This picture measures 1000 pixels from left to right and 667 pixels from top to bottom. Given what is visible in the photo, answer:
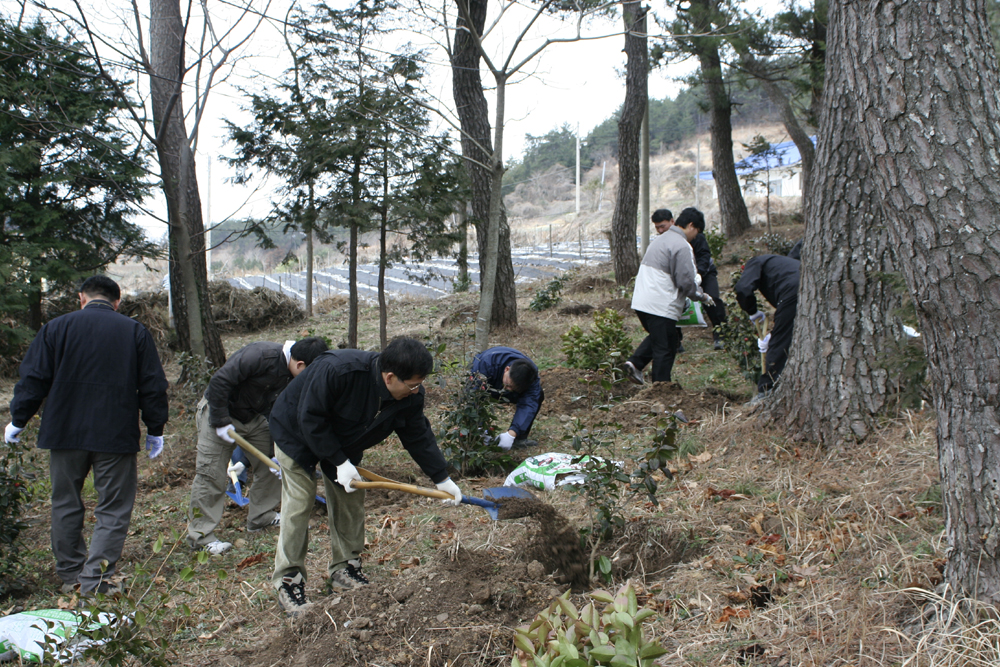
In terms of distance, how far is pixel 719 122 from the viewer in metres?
13.7

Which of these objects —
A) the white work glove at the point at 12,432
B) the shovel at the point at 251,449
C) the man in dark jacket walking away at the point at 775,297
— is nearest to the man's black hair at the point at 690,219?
the man in dark jacket walking away at the point at 775,297

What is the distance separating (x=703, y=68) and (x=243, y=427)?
1147cm

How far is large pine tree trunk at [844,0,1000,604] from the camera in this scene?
2.16m

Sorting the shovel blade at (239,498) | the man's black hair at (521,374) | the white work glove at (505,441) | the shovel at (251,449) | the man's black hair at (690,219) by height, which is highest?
the man's black hair at (690,219)

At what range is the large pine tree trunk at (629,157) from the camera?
1193 centimetres

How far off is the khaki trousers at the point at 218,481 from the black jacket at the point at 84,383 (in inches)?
25.6

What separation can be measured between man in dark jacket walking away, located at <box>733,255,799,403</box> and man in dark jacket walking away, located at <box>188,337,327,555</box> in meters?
3.32

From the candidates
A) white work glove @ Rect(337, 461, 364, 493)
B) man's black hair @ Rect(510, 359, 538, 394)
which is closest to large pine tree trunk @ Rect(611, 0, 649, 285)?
man's black hair @ Rect(510, 359, 538, 394)

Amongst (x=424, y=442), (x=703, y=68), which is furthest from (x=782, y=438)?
(x=703, y=68)

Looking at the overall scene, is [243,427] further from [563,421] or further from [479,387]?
[563,421]

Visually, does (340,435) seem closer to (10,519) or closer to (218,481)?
(218,481)

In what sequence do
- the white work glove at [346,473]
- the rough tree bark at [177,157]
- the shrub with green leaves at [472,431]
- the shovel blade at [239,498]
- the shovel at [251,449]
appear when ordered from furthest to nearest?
the rough tree bark at [177,157]
the shovel blade at [239,498]
the shrub with green leaves at [472,431]
the shovel at [251,449]
the white work glove at [346,473]

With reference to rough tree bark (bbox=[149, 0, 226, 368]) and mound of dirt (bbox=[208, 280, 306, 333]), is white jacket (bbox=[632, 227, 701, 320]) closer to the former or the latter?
rough tree bark (bbox=[149, 0, 226, 368])

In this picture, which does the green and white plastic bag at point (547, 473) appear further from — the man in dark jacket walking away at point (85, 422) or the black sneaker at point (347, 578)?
the man in dark jacket walking away at point (85, 422)
